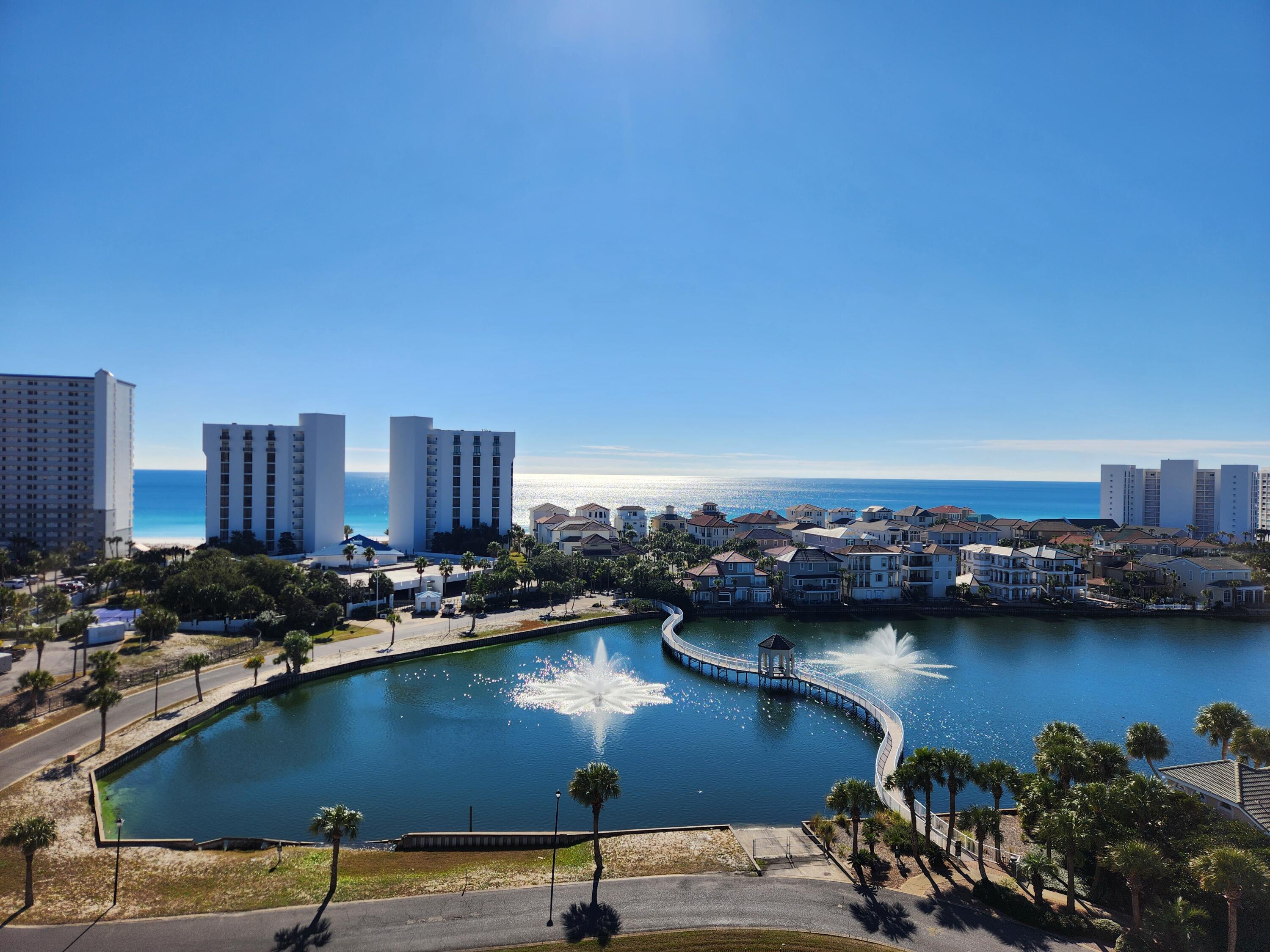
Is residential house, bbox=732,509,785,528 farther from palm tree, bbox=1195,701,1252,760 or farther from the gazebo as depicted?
palm tree, bbox=1195,701,1252,760

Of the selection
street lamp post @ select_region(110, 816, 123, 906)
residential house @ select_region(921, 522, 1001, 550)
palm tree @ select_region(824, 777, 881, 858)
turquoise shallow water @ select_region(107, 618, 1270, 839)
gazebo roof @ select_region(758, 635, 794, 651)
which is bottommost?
turquoise shallow water @ select_region(107, 618, 1270, 839)

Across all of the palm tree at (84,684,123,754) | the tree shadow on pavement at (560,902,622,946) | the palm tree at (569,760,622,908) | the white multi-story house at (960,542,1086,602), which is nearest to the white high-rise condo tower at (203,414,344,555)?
the palm tree at (84,684,123,754)

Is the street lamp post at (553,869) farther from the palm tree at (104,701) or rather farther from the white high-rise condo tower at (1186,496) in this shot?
the white high-rise condo tower at (1186,496)

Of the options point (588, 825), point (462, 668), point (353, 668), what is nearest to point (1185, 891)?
point (588, 825)

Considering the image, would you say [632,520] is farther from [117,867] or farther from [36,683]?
[117,867]

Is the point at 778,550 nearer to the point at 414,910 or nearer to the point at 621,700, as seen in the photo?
the point at 621,700

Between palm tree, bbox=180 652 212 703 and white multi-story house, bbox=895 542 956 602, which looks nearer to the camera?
palm tree, bbox=180 652 212 703
